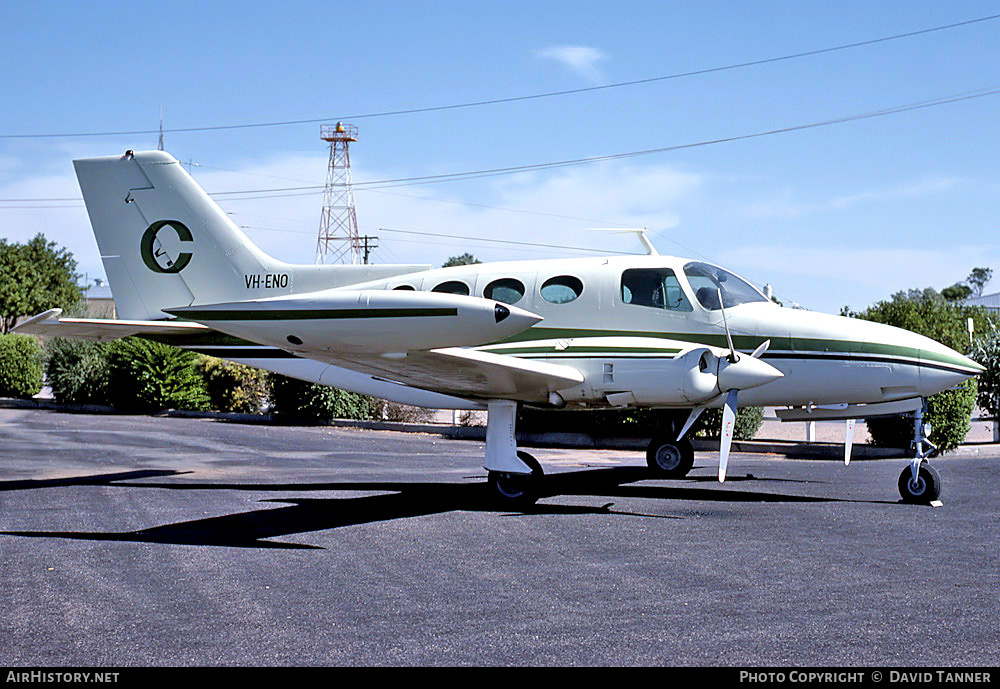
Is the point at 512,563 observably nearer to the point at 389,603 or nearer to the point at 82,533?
→ the point at 389,603

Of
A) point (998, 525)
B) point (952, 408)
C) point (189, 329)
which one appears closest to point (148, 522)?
point (189, 329)

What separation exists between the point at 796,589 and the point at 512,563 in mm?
2268

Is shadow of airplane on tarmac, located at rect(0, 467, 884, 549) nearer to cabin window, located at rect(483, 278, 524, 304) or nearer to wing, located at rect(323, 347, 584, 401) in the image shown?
wing, located at rect(323, 347, 584, 401)

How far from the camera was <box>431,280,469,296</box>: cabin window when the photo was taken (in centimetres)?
1249

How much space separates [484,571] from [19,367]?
28.7 metres

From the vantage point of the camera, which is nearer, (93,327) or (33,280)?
(93,327)

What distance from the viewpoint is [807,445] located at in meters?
18.6

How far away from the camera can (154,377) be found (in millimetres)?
27094

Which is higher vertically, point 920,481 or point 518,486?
point 920,481

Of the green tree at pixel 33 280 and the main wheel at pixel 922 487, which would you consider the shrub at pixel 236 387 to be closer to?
the main wheel at pixel 922 487

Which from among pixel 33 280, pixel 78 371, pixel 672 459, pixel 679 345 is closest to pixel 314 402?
pixel 78 371

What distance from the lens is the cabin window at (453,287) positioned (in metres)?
12.5

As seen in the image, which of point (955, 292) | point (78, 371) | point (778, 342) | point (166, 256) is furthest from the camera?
point (955, 292)

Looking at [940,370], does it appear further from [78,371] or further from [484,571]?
[78,371]
